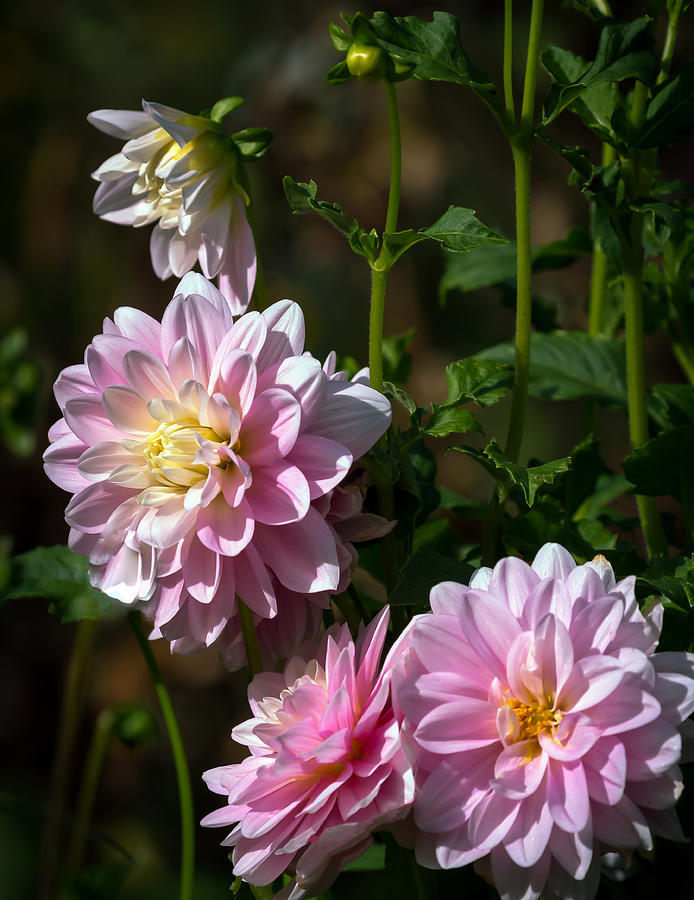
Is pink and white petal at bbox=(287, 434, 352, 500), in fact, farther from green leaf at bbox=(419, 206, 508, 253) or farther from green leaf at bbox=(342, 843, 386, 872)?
green leaf at bbox=(342, 843, 386, 872)

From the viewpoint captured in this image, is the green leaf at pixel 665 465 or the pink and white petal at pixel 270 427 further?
the green leaf at pixel 665 465

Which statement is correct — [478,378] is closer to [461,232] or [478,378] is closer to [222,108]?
[461,232]

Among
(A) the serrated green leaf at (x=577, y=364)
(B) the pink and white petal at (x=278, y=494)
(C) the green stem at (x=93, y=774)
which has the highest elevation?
(B) the pink and white petal at (x=278, y=494)

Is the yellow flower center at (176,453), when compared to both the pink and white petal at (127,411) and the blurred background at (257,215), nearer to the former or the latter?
the pink and white petal at (127,411)

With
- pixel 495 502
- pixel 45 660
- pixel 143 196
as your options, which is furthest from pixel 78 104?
pixel 495 502

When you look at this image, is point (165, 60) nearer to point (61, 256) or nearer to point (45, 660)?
point (61, 256)

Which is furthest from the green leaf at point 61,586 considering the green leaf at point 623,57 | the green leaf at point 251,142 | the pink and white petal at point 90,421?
the green leaf at point 623,57

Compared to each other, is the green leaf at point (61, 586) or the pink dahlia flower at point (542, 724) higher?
the pink dahlia flower at point (542, 724)

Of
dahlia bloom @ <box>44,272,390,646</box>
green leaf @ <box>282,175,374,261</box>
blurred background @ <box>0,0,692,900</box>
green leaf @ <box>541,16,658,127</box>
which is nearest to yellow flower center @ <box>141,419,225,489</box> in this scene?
dahlia bloom @ <box>44,272,390,646</box>
